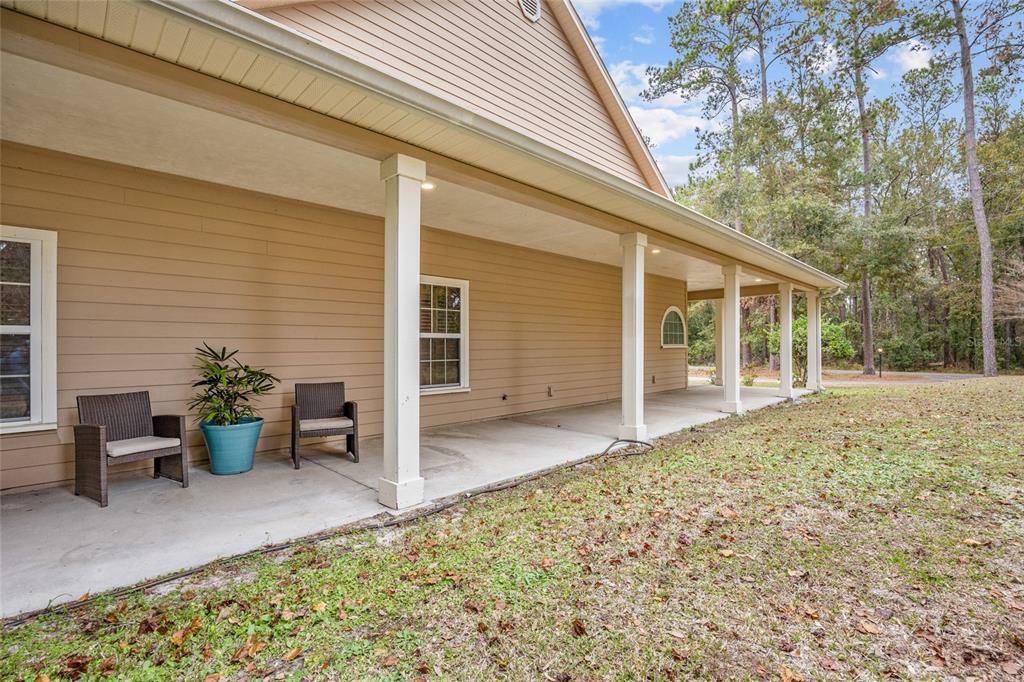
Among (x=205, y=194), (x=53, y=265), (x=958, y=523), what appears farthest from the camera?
(x=205, y=194)

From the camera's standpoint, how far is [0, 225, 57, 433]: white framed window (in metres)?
3.59

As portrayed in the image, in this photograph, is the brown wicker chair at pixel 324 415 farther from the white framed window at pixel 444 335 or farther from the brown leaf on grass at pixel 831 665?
the brown leaf on grass at pixel 831 665

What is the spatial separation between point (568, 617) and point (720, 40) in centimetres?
2100

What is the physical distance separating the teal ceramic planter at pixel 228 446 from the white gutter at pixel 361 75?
311 cm

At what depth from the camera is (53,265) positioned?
371 cm

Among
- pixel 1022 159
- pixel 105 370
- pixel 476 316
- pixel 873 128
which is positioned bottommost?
pixel 105 370

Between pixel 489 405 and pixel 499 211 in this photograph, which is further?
pixel 489 405

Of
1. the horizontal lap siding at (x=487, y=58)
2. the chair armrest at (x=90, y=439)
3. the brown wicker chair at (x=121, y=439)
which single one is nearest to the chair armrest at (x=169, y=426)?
the brown wicker chair at (x=121, y=439)

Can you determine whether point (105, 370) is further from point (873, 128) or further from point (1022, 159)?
point (1022, 159)

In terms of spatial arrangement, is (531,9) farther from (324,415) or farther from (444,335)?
(324,415)

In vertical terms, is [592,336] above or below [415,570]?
above

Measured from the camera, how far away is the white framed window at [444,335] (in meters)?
6.27

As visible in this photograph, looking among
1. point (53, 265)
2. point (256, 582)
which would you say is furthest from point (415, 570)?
point (53, 265)

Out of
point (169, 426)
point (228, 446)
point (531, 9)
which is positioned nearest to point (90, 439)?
point (169, 426)
